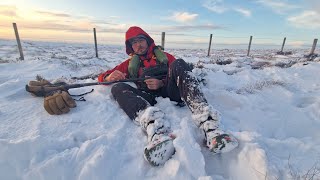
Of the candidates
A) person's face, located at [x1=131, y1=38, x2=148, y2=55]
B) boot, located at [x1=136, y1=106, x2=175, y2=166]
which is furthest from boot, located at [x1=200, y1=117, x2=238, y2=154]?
person's face, located at [x1=131, y1=38, x2=148, y2=55]

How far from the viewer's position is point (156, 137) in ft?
7.47

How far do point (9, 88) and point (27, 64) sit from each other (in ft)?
20.8

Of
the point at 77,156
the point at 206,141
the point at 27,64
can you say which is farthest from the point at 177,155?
the point at 27,64

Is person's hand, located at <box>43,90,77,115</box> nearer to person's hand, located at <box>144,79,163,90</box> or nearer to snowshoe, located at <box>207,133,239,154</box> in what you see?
person's hand, located at <box>144,79,163,90</box>

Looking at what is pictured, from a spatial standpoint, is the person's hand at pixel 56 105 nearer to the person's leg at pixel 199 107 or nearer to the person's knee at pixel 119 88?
the person's knee at pixel 119 88

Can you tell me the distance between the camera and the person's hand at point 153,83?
3.45 metres

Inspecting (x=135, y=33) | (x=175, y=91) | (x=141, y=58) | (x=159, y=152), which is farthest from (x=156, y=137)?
(x=135, y=33)

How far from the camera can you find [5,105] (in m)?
3.39

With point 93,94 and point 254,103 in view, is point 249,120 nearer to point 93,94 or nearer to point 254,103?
point 254,103

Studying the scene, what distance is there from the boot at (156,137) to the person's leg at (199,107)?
0.38 meters

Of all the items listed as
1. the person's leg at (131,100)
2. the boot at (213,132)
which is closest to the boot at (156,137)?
the person's leg at (131,100)

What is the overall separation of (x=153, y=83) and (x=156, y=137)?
1.30 m

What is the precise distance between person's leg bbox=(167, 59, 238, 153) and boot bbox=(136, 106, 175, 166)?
0.38 m

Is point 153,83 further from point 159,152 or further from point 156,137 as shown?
point 159,152
